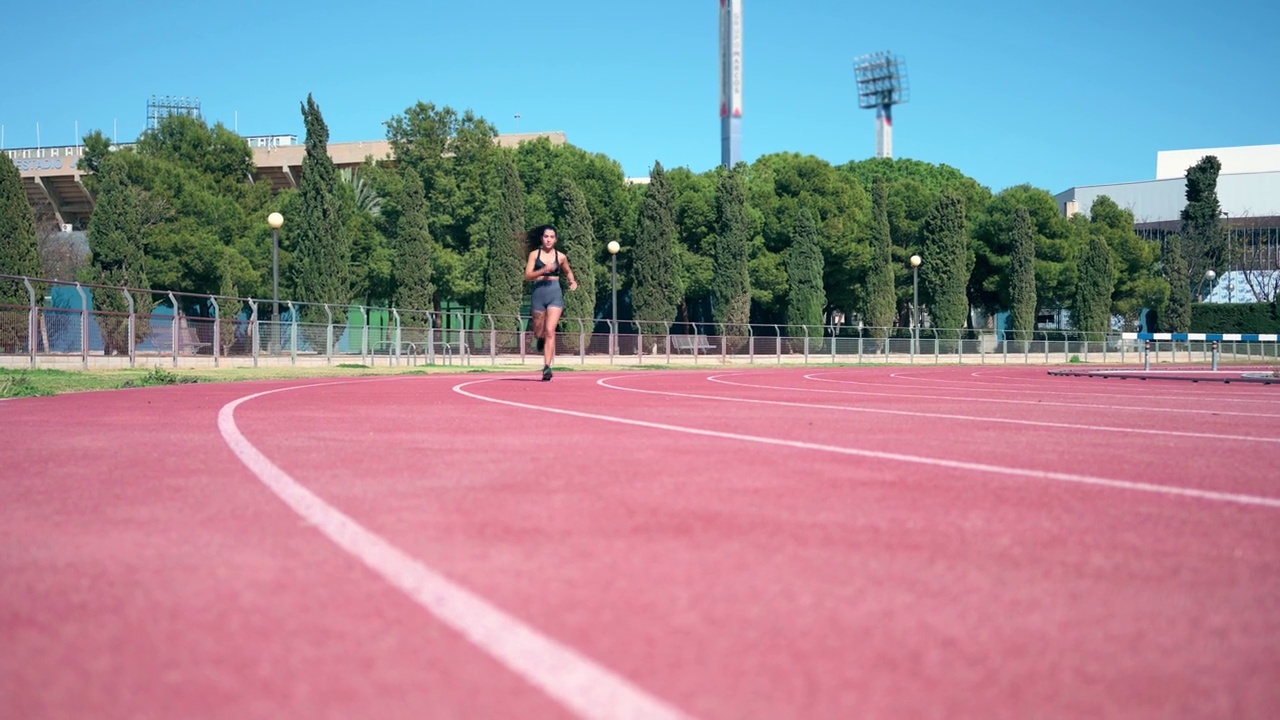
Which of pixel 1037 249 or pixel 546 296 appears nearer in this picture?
pixel 546 296

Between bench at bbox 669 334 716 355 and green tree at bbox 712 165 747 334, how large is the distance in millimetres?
11741

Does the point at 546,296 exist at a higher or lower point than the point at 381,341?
higher

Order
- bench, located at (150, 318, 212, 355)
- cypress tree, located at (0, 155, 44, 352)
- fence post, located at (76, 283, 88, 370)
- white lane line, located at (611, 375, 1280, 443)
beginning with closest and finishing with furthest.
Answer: white lane line, located at (611, 375, 1280, 443), fence post, located at (76, 283, 88, 370), bench, located at (150, 318, 212, 355), cypress tree, located at (0, 155, 44, 352)

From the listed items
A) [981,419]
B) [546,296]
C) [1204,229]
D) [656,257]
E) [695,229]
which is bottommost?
[981,419]

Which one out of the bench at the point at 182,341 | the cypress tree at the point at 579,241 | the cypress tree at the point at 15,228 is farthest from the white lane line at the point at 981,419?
the cypress tree at the point at 579,241


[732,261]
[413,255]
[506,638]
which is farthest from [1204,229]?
[506,638]

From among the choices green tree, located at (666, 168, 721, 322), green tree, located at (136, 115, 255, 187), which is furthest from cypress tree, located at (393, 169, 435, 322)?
green tree, located at (666, 168, 721, 322)

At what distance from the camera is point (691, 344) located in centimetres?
4281

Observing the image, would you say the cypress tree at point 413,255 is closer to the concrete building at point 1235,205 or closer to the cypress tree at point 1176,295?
the cypress tree at point 1176,295

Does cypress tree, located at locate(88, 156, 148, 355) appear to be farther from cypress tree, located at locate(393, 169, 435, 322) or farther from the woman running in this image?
the woman running

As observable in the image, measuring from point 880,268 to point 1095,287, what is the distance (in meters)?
14.2

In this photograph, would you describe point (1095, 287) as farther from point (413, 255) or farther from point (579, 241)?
point (413, 255)

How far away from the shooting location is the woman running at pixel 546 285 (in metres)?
14.2

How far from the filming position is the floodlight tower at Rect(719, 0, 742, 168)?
3688 inches
